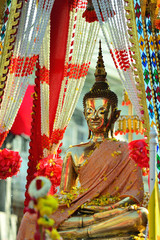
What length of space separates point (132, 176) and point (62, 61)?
1770 mm

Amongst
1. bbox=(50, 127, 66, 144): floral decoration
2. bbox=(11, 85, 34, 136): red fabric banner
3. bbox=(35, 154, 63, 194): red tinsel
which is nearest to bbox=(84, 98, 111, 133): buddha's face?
bbox=(50, 127, 66, 144): floral decoration

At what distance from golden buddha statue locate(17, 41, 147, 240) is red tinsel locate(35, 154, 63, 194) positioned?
8.1 inches

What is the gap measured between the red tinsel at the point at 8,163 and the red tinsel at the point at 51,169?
269 mm

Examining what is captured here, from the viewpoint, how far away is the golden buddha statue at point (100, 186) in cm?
525

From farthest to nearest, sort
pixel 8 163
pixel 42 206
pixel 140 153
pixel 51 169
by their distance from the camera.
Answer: pixel 51 169 → pixel 8 163 → pixel 140 153 → pixel 42 206

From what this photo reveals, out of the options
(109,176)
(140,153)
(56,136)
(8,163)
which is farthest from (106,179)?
(8,163)

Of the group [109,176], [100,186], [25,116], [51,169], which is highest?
[25,116]

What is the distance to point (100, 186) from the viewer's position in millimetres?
5738

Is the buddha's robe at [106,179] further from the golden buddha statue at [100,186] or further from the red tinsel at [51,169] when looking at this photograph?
the red tinsel at [51,169]

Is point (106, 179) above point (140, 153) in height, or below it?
below

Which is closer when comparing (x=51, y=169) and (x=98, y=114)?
(x=98, y=114)

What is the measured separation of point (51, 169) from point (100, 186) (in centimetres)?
71

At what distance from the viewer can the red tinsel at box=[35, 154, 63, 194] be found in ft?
20.0

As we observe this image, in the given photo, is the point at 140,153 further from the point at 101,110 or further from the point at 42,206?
the point at 42,206
